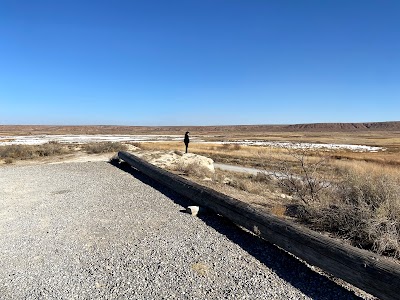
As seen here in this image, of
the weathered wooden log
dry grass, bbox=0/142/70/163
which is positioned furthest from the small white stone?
dry grass, bbox=0/142/70/163

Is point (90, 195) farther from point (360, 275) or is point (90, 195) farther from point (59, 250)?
point (360, 275)

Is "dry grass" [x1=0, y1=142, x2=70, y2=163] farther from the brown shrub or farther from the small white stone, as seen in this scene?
the brown shrub

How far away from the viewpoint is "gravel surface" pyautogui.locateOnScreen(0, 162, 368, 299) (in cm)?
439

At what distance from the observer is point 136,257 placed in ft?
17.8

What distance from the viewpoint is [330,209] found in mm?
7504

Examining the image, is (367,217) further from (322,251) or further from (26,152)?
(26,152)

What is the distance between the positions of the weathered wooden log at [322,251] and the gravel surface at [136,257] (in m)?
0.22

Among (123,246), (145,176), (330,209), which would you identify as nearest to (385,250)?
(330,209)

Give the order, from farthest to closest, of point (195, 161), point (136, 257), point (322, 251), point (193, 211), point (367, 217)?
point (195, 161)
point (193, 211)
point (367, 217)
point (136, 257)
point (322, 251)

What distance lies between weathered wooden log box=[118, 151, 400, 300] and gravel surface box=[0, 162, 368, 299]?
8.8 inches

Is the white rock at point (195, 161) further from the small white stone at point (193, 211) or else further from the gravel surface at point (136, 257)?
the small white stone at point (193, 211)

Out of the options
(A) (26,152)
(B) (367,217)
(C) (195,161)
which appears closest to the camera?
(B) (367,217)

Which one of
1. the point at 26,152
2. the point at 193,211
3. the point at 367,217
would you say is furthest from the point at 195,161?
the point at 26,152

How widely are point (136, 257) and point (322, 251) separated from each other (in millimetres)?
2803
